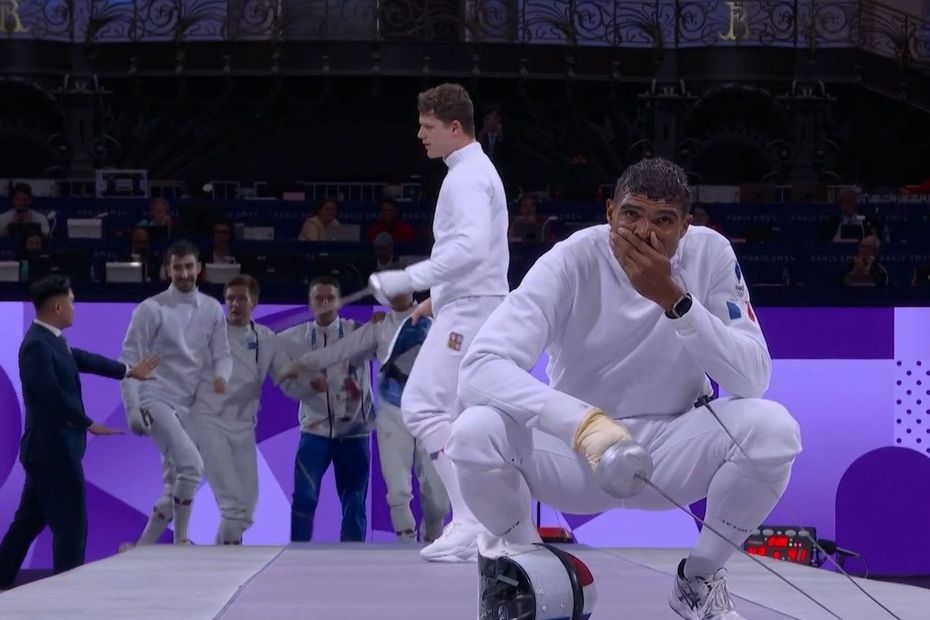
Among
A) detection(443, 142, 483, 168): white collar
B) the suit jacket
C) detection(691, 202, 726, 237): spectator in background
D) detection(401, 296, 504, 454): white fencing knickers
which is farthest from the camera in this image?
detection(691, 202, 726, 237): spectator in background

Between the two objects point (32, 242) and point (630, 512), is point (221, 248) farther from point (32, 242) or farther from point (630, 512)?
point (630, 512)

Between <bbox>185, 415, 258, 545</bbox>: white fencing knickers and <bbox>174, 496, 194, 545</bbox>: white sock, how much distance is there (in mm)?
164

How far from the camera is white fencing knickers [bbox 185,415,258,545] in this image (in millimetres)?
8414

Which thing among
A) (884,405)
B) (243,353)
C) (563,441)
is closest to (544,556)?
(563,441)

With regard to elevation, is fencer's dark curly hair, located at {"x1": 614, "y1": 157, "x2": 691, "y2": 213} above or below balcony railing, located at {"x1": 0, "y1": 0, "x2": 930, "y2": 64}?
below

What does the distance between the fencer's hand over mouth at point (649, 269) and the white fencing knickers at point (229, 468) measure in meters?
5.08

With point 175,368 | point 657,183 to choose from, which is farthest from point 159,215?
point 657,183

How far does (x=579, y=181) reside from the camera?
17.3 meters

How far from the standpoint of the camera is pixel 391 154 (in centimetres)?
2092

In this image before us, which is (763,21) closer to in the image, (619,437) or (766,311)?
A: (766,311)

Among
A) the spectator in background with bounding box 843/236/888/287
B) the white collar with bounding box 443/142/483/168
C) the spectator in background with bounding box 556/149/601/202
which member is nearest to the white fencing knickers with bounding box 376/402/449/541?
the white collar with bounding box 443/142/483/168

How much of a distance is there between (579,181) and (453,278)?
37.8ft

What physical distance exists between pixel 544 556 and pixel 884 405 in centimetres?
573

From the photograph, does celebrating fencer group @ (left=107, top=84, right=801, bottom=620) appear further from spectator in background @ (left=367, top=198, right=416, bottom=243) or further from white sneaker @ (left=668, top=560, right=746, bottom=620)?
spectator in background @ (left=367, top=198, right=416, bottom=243)
